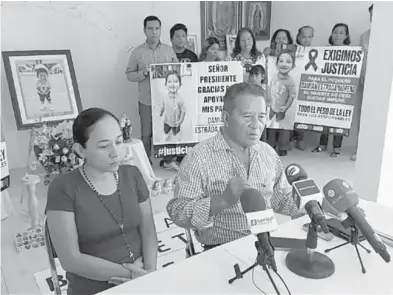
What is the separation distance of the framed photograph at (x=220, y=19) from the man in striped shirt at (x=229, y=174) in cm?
395

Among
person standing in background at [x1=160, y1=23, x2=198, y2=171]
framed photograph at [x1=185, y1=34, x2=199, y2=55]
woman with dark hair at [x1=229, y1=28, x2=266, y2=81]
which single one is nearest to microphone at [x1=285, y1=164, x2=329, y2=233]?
woman with dark hair at [x1=229, y1=28, x2=266, y2=81]

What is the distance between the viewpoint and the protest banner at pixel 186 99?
13.1 feet

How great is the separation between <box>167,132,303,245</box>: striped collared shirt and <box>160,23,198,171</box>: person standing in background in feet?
9.29

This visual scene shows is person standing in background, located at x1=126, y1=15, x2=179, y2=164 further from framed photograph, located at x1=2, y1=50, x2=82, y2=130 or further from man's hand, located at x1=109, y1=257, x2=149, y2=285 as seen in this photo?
man's hand, located at x1=109, y1=257, x2=149, y2=285

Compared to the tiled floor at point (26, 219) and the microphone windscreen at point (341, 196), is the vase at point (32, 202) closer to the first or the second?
the tiled floor at point (26, 219)

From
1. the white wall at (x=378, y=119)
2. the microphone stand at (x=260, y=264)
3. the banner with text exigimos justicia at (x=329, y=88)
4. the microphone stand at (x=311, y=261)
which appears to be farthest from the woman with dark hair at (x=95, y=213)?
the banner with text exigimos justicia at (x=329, y=88)

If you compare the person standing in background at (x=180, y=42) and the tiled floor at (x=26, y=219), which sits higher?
the person standing in background at (x=180, y=42)

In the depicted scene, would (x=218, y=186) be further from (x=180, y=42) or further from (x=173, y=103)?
(x=180, y=42)

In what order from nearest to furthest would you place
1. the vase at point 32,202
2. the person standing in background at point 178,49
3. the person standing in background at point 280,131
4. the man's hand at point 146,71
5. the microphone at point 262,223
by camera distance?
the microphone at point 262,223 → the vase at point 32,202 → the man's hand at point 146,71 → the person standing in background at point 178,49 → the person standing in background at point 280,131

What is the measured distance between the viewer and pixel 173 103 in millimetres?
4020

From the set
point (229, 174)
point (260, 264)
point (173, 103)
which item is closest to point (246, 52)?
point (173, 103)

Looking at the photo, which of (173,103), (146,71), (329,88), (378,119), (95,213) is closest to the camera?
(95,213)

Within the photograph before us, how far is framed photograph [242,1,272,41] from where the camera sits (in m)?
5.83

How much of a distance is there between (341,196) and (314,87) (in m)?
3.82
